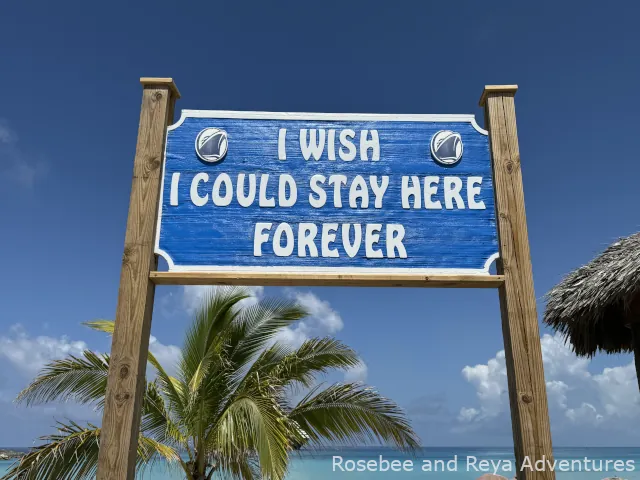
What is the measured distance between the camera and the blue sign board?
3551mm

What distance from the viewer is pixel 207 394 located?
324 inches

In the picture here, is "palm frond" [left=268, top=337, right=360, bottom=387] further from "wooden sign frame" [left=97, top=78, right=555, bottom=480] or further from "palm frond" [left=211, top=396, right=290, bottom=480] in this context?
"wooden sign frame" [left=97, top=78, right=555, bottom=480]

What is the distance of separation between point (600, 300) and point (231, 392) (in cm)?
527

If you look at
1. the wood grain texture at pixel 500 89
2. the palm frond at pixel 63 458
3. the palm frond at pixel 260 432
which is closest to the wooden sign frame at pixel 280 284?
the wood grain texture at pixel 500 89

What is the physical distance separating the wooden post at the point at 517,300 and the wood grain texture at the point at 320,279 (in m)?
0.15

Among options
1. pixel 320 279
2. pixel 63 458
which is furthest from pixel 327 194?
pixel 63 458

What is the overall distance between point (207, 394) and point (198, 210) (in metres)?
5.25

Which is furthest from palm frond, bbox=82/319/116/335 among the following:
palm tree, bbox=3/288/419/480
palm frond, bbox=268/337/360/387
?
palm frond, bbox=268/337/360/387

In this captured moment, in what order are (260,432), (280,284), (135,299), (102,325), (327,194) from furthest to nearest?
(102,325) < (260,432) < (327,194) < (280,284) < (135,299)

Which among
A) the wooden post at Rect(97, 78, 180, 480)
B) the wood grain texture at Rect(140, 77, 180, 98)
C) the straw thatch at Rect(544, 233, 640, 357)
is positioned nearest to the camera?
the wooden post at Rect(97, 78, 180, 480)

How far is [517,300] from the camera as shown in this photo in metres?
3.42

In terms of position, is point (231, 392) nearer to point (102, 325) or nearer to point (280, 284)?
point (102, 325)

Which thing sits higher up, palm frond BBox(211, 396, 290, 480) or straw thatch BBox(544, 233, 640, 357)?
straw thatch BBox(544, 233, 640, 357)

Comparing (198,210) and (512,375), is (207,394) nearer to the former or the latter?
(198,210)
